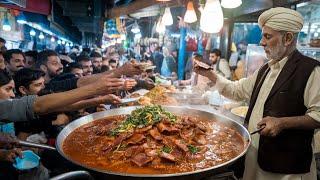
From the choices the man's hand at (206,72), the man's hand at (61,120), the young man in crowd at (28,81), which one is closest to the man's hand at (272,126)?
the man's hand at (206,72)

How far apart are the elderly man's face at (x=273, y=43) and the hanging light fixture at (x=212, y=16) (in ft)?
5.40

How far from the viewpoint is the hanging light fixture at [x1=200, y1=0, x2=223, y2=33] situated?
5012 mm

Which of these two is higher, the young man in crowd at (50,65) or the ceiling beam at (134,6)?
the ceiling beam at (134,6)

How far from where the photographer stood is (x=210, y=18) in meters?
5.05

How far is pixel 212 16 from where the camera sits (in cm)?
503

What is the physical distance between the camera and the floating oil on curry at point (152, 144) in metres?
2.71

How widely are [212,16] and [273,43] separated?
1.85m

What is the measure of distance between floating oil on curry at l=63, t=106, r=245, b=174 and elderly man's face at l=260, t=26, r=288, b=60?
3.61 ft

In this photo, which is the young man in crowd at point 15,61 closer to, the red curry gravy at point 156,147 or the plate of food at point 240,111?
the red curry gravy at point 156,147

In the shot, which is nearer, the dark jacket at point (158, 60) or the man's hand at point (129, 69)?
the man's hand at point (129, 69)

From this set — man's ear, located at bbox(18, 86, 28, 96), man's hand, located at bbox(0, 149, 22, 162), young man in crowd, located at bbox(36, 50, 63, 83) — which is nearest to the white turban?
man's hand, located at bbox(0, 149, 22, 162)

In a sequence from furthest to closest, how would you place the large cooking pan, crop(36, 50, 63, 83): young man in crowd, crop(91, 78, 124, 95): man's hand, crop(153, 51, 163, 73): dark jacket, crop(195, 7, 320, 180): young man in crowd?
crop(153, 51, 163, 73): dark jacket → crop(36, 50, 63, 83): young man in crowd → crop(195, 7, 320, 180): young man in crowd → crop(91, 78, 124, 95): man's hand → the large cooking pan

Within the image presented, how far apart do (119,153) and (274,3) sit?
5040mm

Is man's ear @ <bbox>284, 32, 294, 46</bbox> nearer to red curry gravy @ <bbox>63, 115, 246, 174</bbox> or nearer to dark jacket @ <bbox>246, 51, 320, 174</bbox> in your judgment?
dark jacket @ <bbox>246, 51, 320, 174</bbox>
